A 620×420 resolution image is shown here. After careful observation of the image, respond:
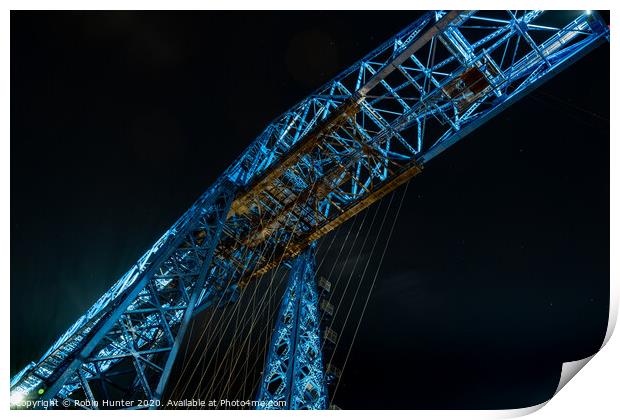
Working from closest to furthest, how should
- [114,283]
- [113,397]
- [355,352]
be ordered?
[113,397]
[355,352]
[114,283]

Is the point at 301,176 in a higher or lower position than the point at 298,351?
higher

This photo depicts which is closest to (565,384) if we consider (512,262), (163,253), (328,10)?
(512,262)

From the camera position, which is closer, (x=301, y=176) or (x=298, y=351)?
(x=301, y=176)

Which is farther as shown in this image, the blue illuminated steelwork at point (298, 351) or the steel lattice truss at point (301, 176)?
the blue illuminated steelwork at point (298, 351)

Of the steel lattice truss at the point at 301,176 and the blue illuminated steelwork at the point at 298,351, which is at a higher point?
the steel lattice truss at the point at 301,176

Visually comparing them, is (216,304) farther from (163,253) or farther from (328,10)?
(328,10)

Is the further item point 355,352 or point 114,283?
point 114,283
